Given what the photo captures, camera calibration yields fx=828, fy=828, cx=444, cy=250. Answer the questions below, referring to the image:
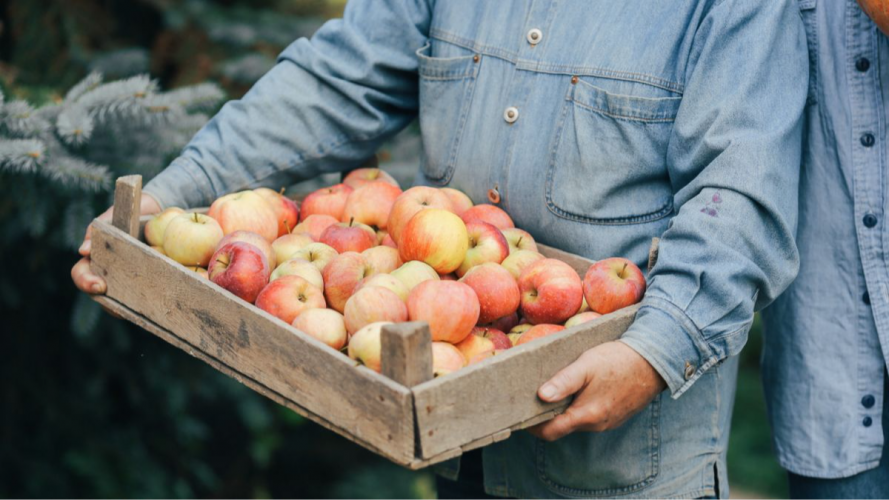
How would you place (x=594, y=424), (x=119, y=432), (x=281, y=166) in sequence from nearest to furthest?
1. (x=594, y=424)
2. (x=281, y=166)
3. (x=119, y=432)

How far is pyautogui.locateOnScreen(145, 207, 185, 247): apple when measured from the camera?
1905mm

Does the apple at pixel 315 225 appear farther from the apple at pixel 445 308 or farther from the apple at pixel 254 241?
the apple at pixel 445 308

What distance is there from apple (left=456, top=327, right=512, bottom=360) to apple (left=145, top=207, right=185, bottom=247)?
77 cm

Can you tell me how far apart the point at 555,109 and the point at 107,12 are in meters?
1.93

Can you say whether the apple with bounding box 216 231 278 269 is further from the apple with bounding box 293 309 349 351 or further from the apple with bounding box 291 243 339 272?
the apple with bounding box 293 309 349 351

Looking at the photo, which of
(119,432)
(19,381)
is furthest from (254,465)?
(19,381)

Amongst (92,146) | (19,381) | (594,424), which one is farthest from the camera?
(19,381)

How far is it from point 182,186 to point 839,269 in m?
1.58

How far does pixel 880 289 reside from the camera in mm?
1804

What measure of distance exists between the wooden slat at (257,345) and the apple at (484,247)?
0.48 metres

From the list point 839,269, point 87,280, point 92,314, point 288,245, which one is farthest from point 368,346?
point 92,314

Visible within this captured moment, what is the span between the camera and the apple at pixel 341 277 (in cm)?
167

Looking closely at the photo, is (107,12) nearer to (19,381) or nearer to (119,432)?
(19,381)

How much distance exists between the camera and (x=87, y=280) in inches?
76.0
